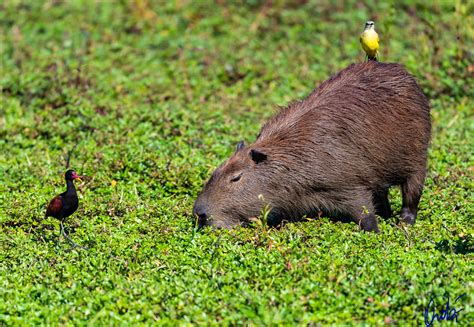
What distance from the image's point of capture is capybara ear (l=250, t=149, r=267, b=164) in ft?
22.7

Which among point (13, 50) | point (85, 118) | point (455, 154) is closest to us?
point (455, 154)

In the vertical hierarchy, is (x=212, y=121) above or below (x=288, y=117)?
below

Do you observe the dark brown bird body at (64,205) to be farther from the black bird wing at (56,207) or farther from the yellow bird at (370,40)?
the yellow bird at (370,40)

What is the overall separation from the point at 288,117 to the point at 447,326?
2804 millimetres

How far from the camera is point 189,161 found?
821cm

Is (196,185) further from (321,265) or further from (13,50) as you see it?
(13,50)

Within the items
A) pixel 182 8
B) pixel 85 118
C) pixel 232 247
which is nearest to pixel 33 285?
pixel 232 247

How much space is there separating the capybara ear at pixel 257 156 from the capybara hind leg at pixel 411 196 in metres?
1.28

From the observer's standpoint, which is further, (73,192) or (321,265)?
(73,192)

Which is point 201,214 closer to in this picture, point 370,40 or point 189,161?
point 189,161

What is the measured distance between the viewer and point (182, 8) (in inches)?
520

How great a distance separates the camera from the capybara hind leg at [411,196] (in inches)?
284

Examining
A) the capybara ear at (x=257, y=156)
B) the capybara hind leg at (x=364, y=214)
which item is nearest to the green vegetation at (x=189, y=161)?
the capybara hind leg at (x=364, y=214)

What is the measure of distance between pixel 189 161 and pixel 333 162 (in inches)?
72.1
